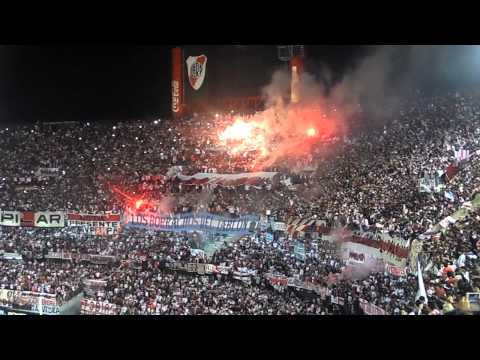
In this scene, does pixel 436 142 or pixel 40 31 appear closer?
pixel 40 31

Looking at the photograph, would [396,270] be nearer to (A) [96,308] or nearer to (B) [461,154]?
(B) [461,154]

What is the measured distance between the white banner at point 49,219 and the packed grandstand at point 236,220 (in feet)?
0.07

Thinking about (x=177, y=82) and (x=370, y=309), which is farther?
(x=177, y=82)

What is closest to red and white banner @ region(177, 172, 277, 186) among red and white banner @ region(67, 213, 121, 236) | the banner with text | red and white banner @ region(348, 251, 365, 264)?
the banner with text

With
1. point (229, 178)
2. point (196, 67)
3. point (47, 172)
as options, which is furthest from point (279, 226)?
point (47, 172)

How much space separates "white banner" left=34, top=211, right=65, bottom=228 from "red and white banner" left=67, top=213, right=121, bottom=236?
0.50 ft

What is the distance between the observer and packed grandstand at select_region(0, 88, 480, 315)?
749 cm

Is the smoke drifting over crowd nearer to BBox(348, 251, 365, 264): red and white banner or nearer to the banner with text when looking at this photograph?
the banner with text

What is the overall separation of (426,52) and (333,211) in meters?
2.76

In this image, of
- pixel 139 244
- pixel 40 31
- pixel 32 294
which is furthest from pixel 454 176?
pixel 32 294

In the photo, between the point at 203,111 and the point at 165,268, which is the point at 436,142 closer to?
the point at 203,111

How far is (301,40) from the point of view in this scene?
5.12m

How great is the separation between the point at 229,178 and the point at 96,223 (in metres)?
2.27

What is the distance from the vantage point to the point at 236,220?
8312mm
